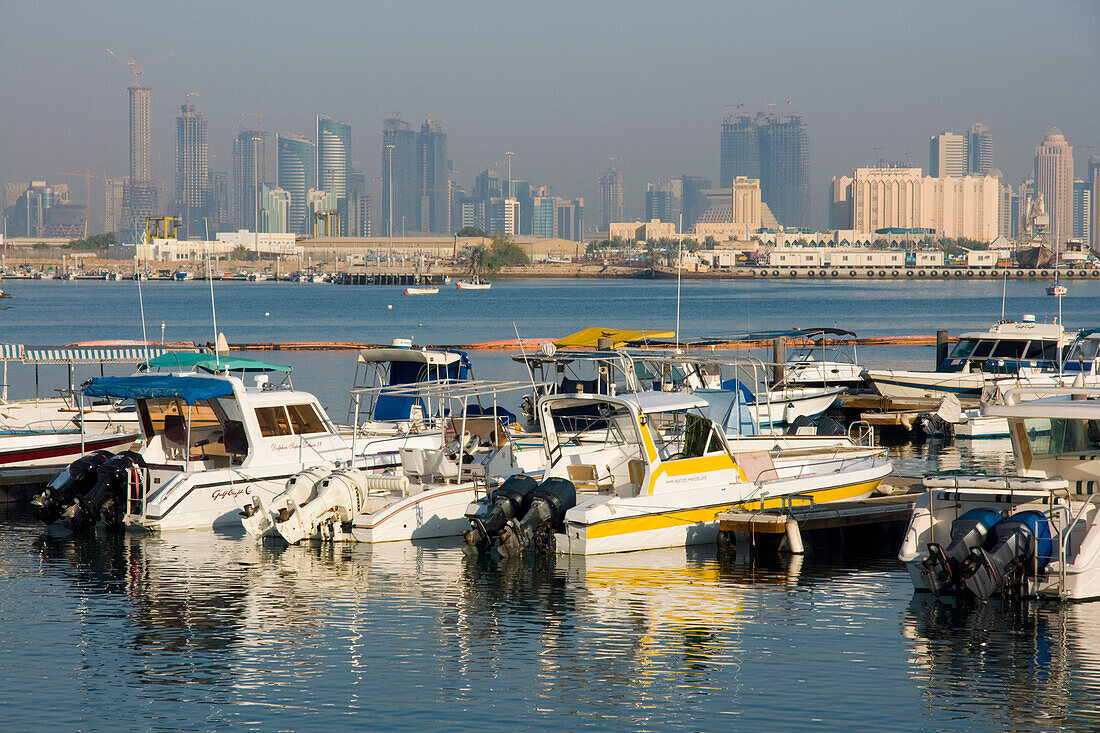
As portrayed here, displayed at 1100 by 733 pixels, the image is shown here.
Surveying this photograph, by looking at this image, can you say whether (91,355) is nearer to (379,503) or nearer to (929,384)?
(379,503)

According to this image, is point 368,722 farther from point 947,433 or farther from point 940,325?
point 940,325

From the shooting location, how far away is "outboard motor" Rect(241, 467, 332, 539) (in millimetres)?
17797

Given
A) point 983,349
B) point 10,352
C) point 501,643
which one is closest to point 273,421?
point 501,643

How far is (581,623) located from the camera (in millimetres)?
13828

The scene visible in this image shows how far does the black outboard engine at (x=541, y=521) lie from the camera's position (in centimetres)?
1666

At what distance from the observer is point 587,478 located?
60.6ft

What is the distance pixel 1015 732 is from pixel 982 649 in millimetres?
2303

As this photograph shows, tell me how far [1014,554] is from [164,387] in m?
12.2

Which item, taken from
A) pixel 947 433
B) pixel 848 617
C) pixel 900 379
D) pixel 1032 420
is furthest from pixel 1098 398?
pixel 900 379

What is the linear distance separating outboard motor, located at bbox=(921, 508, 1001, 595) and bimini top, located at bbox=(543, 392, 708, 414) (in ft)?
15.4

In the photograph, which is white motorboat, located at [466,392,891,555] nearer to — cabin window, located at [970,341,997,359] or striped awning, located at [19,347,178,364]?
striped awning, located at [19,347,178,364]

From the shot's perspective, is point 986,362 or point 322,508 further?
point 986,362

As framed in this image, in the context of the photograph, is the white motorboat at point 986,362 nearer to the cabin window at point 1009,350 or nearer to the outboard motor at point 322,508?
the cabin window at point 1009,350

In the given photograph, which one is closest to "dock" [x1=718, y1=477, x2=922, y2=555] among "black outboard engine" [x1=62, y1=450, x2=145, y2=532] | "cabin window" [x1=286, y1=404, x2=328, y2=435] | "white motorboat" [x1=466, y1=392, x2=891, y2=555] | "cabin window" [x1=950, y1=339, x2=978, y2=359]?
"white motorboat" [x1=466, y1=392, x2=891, y2=555]
